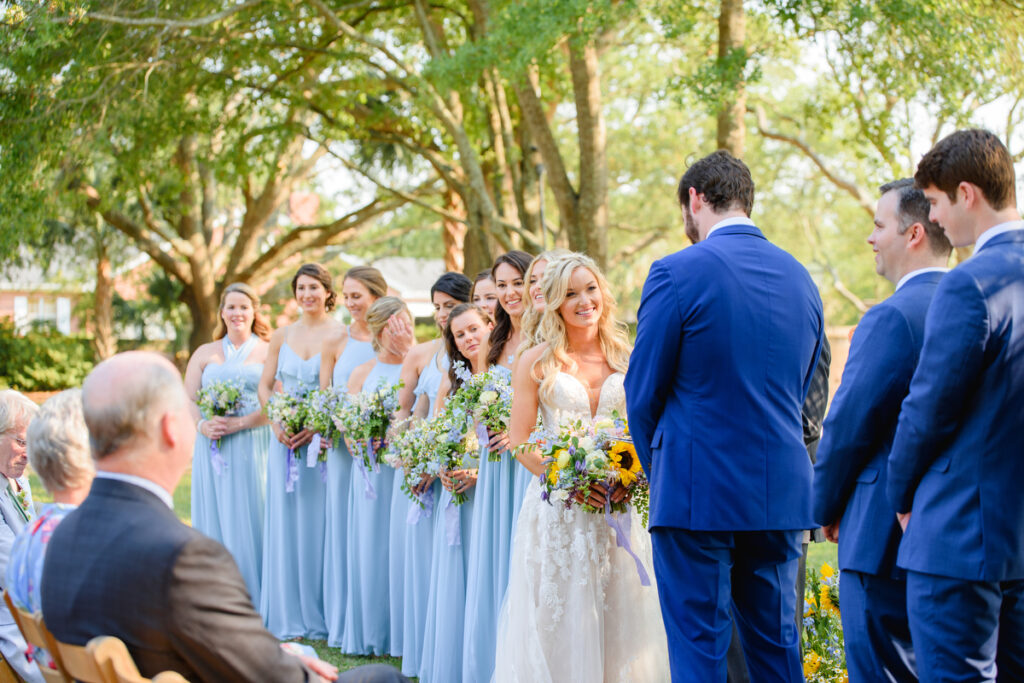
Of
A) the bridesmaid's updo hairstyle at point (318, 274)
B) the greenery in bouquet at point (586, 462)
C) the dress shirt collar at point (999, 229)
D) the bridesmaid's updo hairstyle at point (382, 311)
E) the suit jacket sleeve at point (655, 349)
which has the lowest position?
the greenery in bouquet at point (586, 462)

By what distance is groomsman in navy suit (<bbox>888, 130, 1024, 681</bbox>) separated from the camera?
9.96 ft

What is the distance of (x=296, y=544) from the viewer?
814cm

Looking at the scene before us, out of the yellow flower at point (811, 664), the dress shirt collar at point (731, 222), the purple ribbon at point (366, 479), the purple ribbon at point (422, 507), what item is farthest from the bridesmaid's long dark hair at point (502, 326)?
the yellow flower at point (811, 664)

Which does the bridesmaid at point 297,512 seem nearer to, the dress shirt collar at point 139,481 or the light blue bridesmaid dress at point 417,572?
the light blue bridesmaid dress at point 417,572

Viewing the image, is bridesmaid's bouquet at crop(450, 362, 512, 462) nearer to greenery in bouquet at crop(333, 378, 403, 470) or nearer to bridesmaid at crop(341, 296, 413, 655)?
greenery in bouquet at crop(333, 378, 403, 470)

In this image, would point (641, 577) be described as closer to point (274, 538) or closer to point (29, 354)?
point (274, 538)

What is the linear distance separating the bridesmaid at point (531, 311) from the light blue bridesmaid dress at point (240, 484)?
3.55m

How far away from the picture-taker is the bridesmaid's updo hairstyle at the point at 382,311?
734cm

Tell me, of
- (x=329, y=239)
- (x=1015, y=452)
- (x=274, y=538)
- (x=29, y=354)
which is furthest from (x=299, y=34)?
(x=1015, y=452)

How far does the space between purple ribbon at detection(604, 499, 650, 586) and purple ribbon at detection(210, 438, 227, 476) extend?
4651mm

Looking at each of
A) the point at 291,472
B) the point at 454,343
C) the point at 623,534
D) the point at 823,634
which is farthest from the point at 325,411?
the point at 823,634

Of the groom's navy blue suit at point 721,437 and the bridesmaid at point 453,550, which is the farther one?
the bridesmaid at point 453,550

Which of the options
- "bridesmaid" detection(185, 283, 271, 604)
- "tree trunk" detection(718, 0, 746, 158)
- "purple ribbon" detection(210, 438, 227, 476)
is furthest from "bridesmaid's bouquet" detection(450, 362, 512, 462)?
"tree trunk" detection(718, 0, 746, 158)

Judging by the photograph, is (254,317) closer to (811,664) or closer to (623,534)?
(623,534)
